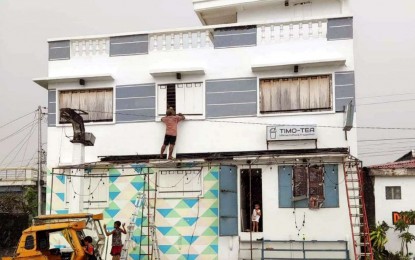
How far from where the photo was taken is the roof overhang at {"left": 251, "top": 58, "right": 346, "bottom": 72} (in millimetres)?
17984

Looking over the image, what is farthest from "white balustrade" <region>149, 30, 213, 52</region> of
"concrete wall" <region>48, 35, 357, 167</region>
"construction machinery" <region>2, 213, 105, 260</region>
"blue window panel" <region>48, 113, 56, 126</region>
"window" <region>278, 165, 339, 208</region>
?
"construction machinery" <region>2, 213, 105, 260</region>

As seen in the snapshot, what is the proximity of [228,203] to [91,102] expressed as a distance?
6.43m

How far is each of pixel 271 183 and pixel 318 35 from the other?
5186mm

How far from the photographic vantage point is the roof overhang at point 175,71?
19109 millimetres

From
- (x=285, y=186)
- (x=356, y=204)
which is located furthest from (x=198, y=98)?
(x=356, y=204)

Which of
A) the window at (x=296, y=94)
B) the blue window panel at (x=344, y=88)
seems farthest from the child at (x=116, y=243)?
the blue window panel at (x=344, y=88)

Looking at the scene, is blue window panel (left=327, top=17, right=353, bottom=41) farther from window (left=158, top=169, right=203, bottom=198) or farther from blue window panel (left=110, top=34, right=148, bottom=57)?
blue window panel (left=110, top=34, right=148, bottom=57)

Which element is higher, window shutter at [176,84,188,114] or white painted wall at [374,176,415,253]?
window shutter at [176,84,188,114]

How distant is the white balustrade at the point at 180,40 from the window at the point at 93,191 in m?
4.94

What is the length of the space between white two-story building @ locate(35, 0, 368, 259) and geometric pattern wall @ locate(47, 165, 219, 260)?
3cm

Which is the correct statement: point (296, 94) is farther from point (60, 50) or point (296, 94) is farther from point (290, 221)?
point (60, 50)

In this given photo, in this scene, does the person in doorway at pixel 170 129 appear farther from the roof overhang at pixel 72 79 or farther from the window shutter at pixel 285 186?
the window shutter at pixel 285 186

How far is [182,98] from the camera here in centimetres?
1955

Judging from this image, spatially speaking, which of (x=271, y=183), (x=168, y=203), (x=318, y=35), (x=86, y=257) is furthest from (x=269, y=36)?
(x=86, y=257)
